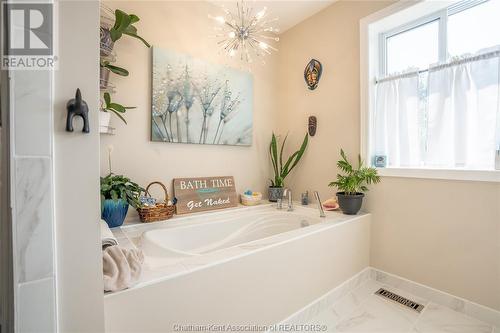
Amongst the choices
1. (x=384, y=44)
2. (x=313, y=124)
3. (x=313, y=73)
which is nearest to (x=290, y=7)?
(x=313, y=73)

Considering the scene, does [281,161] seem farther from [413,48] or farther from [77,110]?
[77,110]

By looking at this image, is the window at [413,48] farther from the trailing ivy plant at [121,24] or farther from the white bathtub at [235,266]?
the trailing ivy plant at [121,24]

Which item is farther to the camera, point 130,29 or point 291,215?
point 291,215

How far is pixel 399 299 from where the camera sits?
1.80 metres

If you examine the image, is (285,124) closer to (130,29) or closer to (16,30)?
(130,29)

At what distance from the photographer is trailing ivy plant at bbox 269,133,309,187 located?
8.64 ft

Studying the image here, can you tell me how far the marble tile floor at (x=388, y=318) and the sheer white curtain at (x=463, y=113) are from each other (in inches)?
43.6

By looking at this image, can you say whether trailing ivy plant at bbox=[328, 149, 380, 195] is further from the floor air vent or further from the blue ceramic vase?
the blue ceramic vase

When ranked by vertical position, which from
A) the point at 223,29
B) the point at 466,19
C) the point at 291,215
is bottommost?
the point at 291,215

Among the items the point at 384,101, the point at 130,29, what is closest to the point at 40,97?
the point at 130,29

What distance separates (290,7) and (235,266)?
8.77 feet

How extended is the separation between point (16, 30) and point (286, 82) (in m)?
2.69

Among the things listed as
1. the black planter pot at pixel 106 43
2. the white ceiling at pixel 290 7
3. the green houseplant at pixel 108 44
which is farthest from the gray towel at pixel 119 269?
the white ceiling at pixel 290 7

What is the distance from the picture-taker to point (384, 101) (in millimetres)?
2080
